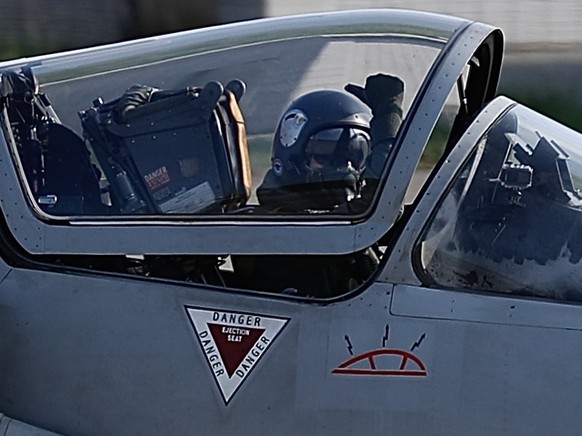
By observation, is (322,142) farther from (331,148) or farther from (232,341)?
(232,341)

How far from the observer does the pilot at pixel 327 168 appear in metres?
2.79

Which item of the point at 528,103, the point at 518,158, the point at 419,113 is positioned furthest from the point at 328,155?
the point at 528,103

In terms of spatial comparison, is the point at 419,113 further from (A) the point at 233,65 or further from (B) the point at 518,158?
(A) the point at 233,65

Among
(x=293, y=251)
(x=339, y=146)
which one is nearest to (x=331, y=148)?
(x=339, y=146)

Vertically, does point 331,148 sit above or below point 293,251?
above

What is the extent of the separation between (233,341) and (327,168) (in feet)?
1.81

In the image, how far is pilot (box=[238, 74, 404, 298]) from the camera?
2.79 metres

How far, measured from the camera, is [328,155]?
9.38 ft

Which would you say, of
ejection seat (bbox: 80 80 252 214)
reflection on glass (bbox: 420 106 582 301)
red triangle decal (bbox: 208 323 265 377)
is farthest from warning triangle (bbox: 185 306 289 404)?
reflection on glass (bbox: 420 106 582 301)

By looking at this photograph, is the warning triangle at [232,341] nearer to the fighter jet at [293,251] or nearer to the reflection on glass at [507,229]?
the fighter jet at [293,251]

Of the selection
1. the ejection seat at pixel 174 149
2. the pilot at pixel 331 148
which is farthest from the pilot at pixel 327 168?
the ejection seat at pixel 174 149

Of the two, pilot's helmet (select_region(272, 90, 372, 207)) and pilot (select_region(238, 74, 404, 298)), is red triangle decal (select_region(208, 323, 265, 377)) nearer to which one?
pilot (select_region(238, 74, 404, 298))

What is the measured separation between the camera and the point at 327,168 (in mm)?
2850

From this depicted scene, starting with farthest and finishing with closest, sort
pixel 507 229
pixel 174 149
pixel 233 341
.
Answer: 1. pixel 174 149
2. pixel 507 229
3. pixel 233 341
